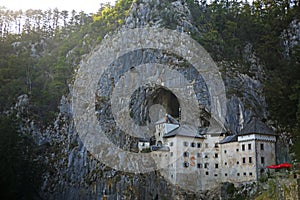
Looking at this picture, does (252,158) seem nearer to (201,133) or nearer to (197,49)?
(201,133)

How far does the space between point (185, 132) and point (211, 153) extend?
406 cm

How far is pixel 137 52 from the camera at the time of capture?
2418 inches

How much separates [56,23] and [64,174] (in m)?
47.1

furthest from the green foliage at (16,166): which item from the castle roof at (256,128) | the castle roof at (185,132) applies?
the castle roof at (256,128)

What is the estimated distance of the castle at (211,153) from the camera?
48.8m

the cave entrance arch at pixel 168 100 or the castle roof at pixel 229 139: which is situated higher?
the cave entrance arch at pixel 168 100

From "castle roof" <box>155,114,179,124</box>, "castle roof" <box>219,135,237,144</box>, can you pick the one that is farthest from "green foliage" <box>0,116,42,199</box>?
"castle roof" <box>219,135,237,144</box>

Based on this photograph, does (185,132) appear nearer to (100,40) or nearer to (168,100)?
(168,100)

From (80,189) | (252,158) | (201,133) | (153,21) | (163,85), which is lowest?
(80,189)

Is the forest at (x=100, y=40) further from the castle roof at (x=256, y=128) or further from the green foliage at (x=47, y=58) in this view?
the castle roof at (x=256, y=128)

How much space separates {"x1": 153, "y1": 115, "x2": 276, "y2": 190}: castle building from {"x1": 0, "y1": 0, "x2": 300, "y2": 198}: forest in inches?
190

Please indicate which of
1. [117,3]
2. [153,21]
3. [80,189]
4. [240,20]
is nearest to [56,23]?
[117,3]

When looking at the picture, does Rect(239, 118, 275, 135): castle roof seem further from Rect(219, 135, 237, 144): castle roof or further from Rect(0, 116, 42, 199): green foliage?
Rect(0, 116, 42, 199): green foliage

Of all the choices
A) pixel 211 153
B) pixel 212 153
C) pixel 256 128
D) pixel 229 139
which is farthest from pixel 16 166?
pixel 256 128
